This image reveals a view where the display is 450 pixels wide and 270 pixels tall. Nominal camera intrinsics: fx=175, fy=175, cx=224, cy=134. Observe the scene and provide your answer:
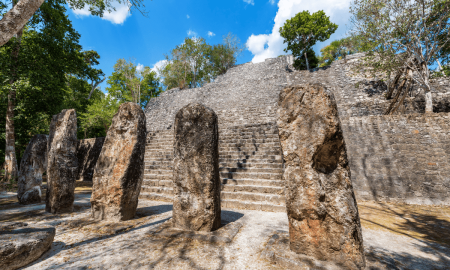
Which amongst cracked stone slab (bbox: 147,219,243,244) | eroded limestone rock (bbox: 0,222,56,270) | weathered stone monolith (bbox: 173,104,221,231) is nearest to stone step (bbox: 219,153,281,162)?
cracked stone slab (bbox: 147,219,243,244)

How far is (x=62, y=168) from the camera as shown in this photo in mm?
3902

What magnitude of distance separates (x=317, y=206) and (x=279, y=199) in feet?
7.95

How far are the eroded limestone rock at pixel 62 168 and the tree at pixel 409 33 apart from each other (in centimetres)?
1117

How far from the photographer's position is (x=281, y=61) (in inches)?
762

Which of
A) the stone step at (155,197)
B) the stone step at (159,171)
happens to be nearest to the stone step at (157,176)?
the stone step at (159,171)

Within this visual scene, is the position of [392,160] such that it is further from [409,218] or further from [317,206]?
[317,206]

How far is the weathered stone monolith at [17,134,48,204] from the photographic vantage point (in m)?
4.90

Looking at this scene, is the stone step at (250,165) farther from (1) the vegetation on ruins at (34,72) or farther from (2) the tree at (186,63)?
(2) the tree at (186,63)

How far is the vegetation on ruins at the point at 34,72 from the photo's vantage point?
7422mm

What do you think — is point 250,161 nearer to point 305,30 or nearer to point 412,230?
point 412,230

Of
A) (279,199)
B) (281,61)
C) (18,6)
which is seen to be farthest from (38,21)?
(281,61)

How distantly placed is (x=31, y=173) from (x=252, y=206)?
617 cm

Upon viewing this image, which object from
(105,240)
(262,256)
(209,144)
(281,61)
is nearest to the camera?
(262,256)

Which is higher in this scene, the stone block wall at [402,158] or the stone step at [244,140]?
the stone step at [244,140]
